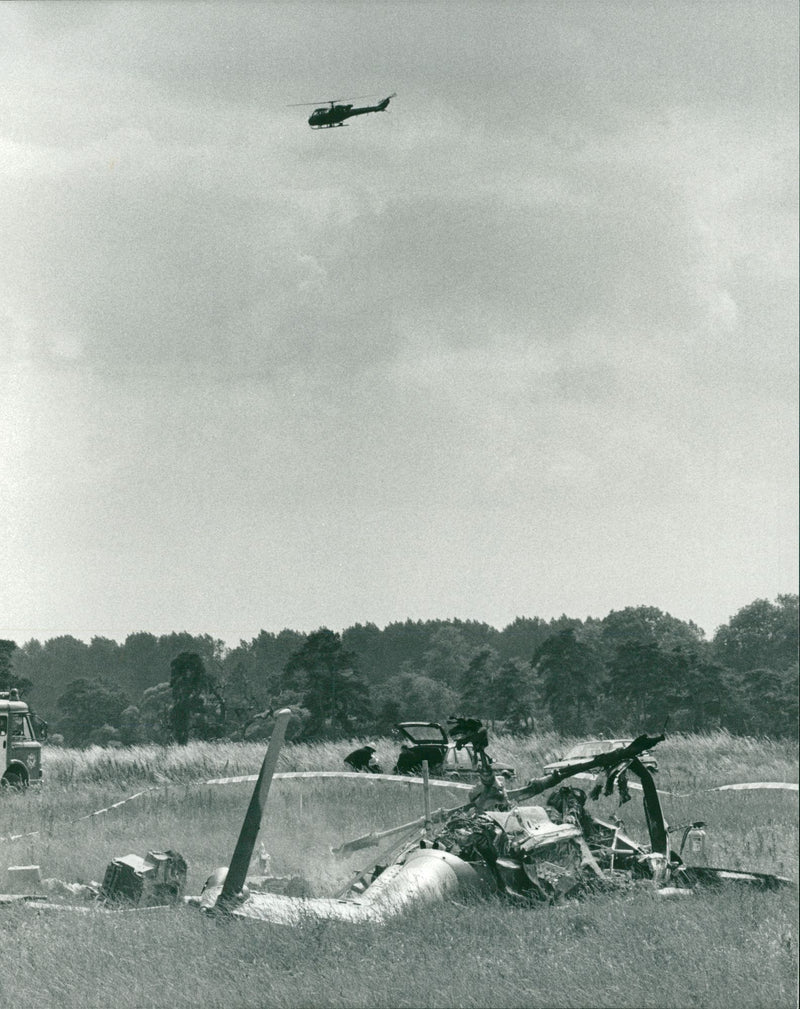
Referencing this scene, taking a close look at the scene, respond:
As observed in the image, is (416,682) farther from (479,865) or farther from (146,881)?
(479,865)

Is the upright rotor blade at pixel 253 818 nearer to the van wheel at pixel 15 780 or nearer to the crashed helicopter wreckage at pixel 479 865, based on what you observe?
the crashed helicopter wreckage at pixel 479 865

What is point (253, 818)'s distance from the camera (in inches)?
383

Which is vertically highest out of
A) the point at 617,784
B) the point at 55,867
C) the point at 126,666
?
the point at 126,666

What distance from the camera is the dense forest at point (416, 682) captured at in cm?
2152

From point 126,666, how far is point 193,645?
1.28m

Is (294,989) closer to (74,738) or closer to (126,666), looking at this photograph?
(126,666)

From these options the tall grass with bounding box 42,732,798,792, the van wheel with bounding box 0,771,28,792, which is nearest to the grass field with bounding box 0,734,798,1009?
the tall grass with bounding box 42,732,798,792

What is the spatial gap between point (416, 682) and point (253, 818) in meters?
19.3

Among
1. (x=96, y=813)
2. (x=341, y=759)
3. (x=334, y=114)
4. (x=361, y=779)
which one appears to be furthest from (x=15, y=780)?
(x=334, y=114)

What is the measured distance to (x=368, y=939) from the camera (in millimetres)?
9812

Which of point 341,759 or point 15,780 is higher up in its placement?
point 341,759

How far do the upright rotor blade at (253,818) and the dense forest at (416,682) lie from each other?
957 cm

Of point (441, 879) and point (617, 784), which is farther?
point (617, 784)

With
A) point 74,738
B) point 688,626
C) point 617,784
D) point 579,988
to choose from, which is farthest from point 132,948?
point 688,626
